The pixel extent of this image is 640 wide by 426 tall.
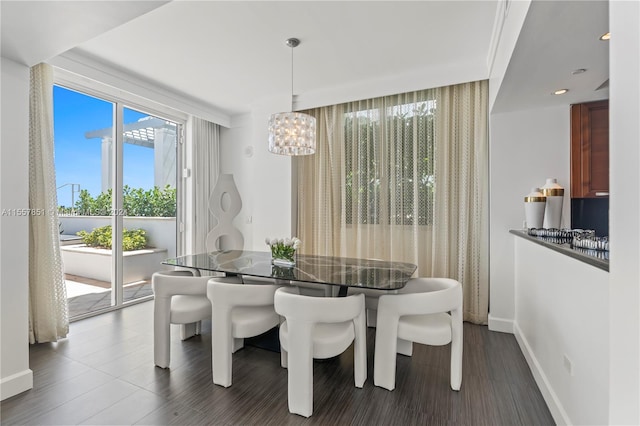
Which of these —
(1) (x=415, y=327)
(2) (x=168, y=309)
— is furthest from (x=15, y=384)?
(1) (x=415, y=327)

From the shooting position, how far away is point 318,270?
7.93 feet

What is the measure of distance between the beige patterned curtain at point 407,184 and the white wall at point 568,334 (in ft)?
2.90

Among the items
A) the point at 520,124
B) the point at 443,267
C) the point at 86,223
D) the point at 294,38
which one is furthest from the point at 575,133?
the point at 86,223

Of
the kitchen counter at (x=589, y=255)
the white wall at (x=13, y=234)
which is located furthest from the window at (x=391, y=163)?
the white wall at (x=13, y=234)

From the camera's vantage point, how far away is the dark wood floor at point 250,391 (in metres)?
1.76

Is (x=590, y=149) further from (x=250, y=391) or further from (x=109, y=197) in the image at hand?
(x=109, y=197)

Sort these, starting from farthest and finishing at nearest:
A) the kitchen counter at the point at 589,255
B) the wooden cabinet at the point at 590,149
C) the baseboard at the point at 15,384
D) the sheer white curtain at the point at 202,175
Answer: the sheer white curtain at the point at 202,175 → the wooden cabinet at the point at 590,149 → the baseboard at the point at 15,384 → the kitchen counter at the point at 589,255

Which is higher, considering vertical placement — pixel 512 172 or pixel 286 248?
pixel 512 172

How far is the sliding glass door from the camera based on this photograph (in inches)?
129

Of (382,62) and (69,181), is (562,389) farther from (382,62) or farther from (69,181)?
(69,181)

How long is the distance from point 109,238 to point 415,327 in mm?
3596

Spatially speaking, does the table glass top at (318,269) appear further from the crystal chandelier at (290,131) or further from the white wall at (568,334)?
the crystal chandelier at (290,131)

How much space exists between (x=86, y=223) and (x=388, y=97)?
387cm

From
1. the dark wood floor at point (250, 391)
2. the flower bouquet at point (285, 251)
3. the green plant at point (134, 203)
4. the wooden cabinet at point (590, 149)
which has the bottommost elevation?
the dark wood floor at point (250, 391)
